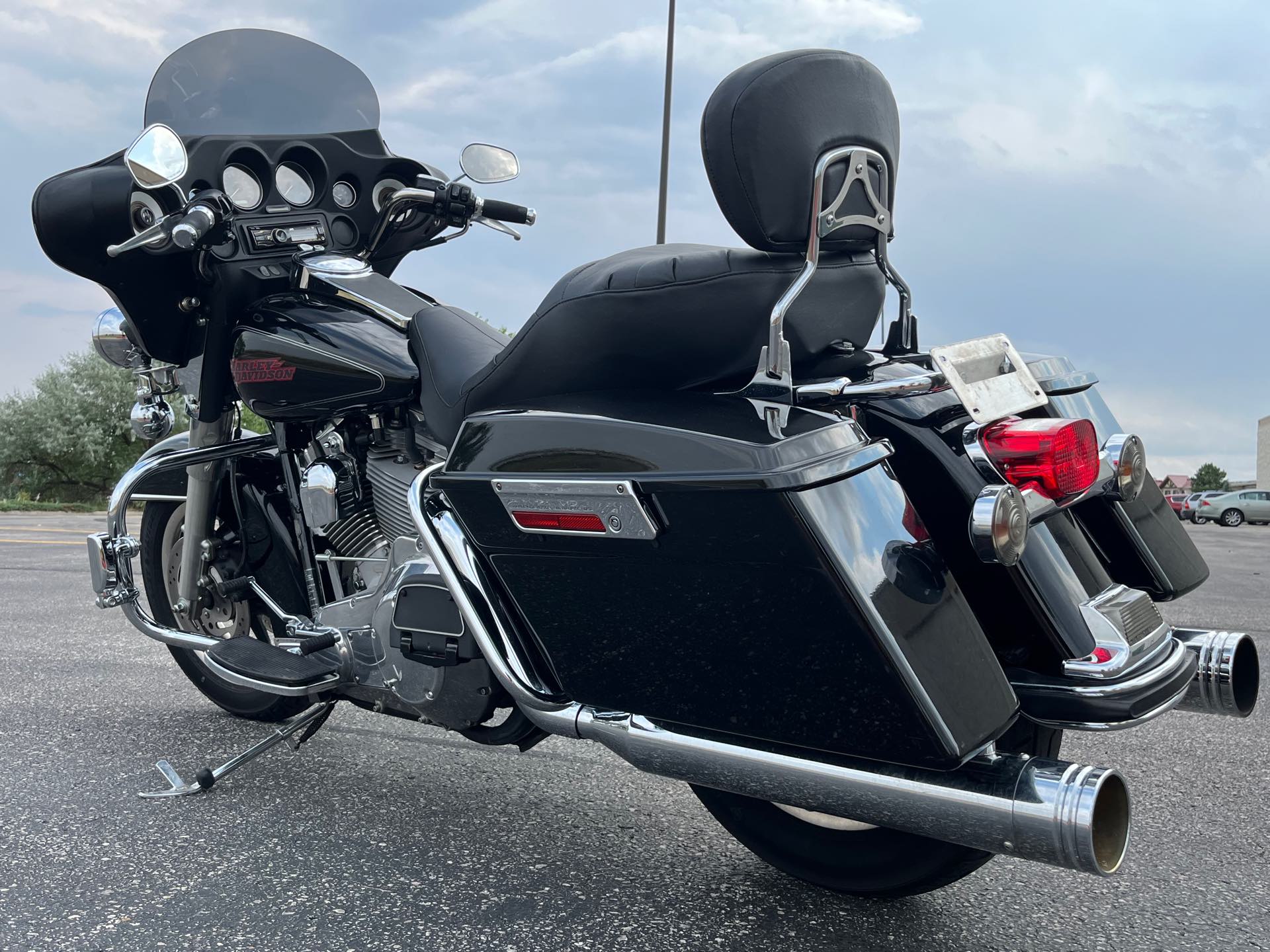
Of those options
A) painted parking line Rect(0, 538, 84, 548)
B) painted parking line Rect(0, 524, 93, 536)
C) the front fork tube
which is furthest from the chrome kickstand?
painted parking line Rect(0, 524, 93, 536)

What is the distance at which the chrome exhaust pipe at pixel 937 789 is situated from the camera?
1.51 metres

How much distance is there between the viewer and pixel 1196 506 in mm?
33781

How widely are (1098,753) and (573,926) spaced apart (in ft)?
6.59

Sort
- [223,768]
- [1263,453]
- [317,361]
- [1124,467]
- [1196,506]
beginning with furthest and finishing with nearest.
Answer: [1263,453], [1196,506], [223,768], [317,361], [1124,467]

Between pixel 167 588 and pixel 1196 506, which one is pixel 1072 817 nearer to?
pixel 167 588

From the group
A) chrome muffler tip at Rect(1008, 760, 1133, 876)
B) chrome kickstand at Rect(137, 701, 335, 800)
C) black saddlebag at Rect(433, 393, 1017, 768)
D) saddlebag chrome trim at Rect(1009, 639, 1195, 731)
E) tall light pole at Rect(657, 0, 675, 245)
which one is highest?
tall light pole at Rect(657, 0, 675, 245)

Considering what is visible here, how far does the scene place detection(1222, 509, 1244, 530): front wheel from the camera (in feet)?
108

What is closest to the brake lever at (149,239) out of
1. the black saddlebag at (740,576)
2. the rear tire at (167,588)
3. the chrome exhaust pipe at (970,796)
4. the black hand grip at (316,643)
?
the rear tire at (167,588)

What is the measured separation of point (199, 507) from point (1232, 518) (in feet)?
117

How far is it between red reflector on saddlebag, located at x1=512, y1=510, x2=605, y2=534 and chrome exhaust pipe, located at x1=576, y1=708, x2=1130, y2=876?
39 centimetres

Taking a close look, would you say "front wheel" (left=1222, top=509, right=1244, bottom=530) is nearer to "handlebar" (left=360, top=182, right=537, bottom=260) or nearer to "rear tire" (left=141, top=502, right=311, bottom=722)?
"handlebar" (left=360, top=182, right=537, bottom=260)

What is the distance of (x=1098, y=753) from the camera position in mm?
3340

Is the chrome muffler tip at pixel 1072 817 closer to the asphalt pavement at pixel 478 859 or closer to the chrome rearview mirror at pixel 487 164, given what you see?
the asphalt pavement at pixel 478 859

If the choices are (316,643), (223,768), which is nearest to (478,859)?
(316,643)
